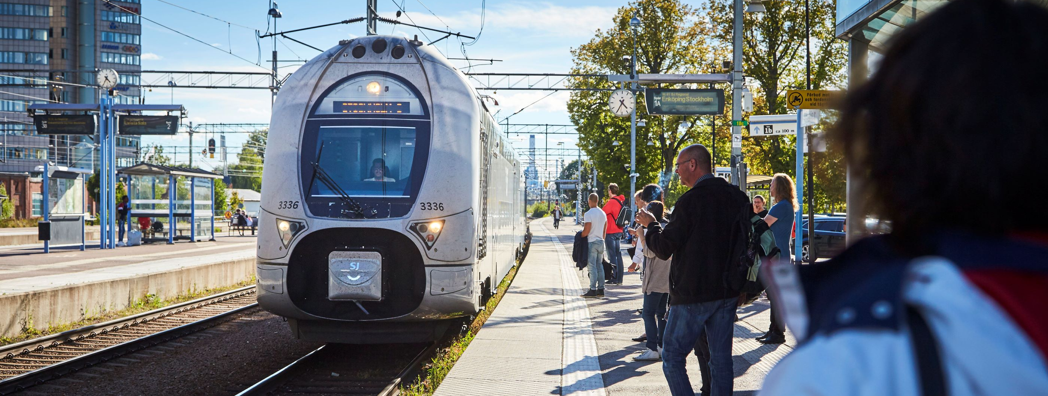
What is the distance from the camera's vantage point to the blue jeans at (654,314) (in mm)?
7172

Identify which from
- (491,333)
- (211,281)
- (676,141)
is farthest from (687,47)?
(491,333)

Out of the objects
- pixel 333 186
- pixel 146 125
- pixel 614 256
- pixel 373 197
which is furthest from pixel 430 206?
pixel 146 125

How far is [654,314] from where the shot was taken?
724cm

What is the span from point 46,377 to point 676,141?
33598 millimetres

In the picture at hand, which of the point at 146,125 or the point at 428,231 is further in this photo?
the point at 146,125

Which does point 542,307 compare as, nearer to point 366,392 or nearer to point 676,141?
point 366,392

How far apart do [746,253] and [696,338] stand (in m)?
0.56

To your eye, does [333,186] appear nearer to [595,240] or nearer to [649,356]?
[649,356]

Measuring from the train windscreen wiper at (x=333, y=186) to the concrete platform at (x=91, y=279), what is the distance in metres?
4.37

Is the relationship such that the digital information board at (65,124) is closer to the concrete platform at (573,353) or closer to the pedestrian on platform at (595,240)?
the concrete platform at (573,353)

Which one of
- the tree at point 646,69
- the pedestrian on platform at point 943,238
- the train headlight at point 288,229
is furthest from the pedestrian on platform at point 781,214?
the tree at point 646,69

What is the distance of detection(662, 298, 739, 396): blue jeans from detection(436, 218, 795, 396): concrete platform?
5.10ft

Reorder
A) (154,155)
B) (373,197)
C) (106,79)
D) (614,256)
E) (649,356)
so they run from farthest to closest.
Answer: (154,155) < (106,79) < (614,256) < (373,197) < (649,356)

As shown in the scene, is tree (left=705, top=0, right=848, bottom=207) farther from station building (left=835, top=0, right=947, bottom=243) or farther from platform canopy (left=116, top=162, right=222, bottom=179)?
station building (left=835, top=0, right=947, bottom=243)
